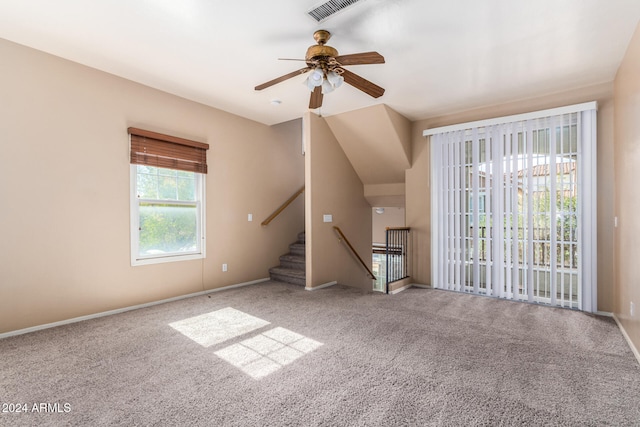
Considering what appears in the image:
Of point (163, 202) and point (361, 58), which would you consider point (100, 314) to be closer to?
point (163, 202)

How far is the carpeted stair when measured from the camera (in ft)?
16.6

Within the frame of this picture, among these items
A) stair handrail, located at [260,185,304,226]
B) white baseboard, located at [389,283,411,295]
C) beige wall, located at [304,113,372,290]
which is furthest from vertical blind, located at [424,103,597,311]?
stair handrail, located at [260,185,304,226]

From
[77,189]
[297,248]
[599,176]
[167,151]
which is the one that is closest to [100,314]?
[77,189]

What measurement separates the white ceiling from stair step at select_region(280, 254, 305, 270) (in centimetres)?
276

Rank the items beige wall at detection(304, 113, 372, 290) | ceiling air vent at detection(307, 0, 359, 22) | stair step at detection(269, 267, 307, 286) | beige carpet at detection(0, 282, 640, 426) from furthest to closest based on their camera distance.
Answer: stair step at detection(269, 267, 307, 286) < beige wall at detection(304, 113, 372, 290) < ceiling air vent at detection(307, 0, 359, 22) < beige carpet at detection(0, 282, 640, 426)

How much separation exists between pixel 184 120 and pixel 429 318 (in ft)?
13.2

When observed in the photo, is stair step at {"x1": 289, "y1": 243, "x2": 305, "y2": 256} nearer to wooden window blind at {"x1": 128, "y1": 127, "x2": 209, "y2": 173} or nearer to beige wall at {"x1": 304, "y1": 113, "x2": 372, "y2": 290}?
beige wall at {"x1": 304, "y1": 113, "x2": 372, "y2": 290}

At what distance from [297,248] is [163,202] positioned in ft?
8.04

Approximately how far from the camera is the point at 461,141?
461 cm

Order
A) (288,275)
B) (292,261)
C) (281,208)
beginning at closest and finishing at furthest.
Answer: (288,275)
(292,261)
(281,208)

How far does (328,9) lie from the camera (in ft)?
7.77

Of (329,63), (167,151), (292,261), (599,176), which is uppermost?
(329,63)

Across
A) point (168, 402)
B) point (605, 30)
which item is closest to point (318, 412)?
point (168, 402)

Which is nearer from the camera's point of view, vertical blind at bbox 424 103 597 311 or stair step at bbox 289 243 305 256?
vertical blind at bbox 424 103 597 311
